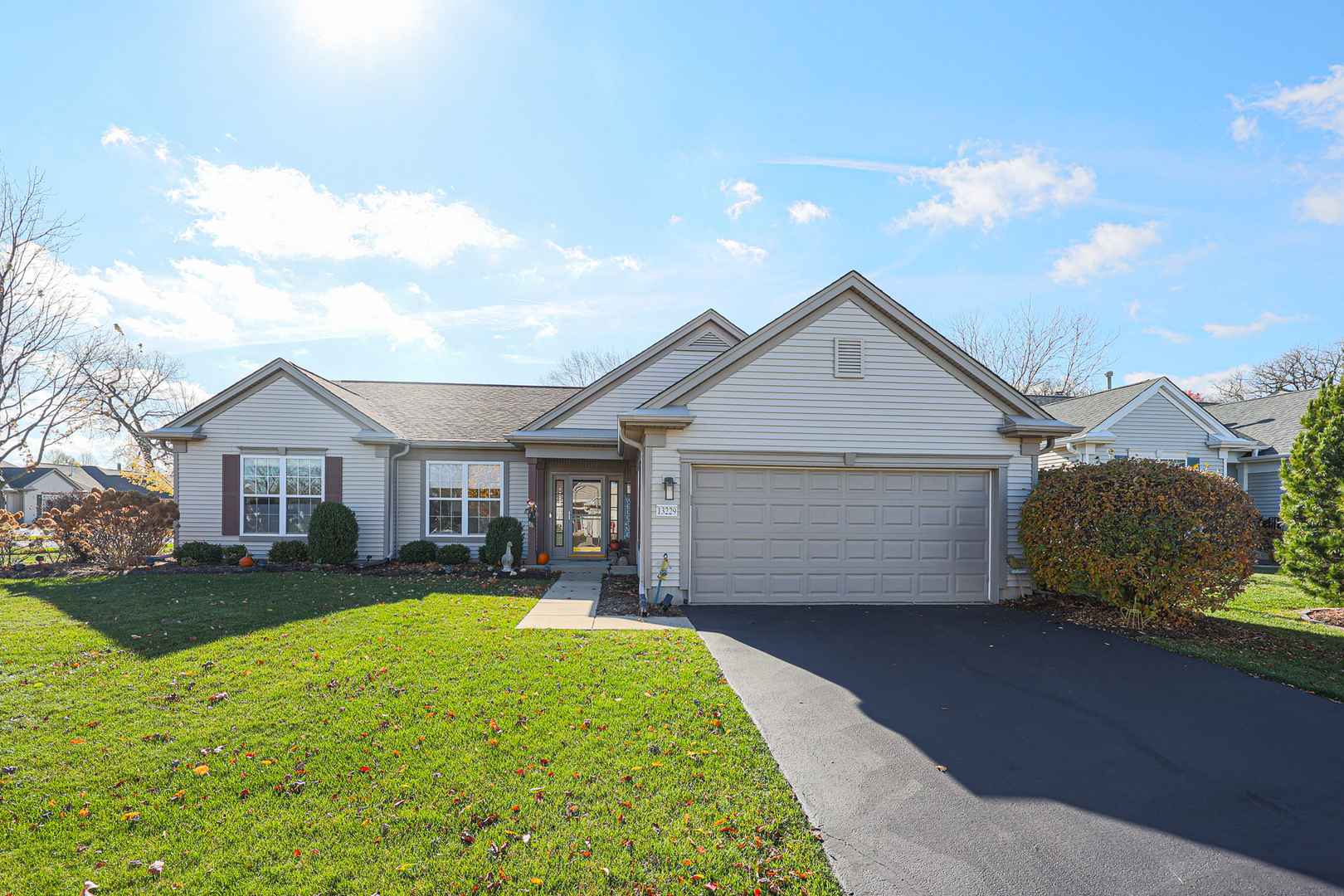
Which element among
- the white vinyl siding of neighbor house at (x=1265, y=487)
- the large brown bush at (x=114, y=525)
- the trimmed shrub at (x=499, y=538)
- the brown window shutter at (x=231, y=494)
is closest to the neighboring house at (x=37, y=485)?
the large brown bush at (x=114, y=525)

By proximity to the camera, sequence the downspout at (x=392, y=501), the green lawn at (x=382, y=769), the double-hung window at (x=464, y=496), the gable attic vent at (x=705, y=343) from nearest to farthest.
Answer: the green lawn at (x=382, y=769), the downspout at (x=392, y=501), the gable attic vent at (x=705, y=343), the double-hung window at (x=464, y=496)

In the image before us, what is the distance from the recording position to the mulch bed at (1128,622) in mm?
8000

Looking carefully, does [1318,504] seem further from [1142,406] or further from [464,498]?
[464,498]

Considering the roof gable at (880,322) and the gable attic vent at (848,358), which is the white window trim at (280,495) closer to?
the roof gable at (880,322)

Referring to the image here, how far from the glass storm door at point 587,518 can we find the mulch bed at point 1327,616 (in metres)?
13.2

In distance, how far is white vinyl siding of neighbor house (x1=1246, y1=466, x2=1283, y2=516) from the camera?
17094mm

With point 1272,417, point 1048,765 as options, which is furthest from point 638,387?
point 1272,417

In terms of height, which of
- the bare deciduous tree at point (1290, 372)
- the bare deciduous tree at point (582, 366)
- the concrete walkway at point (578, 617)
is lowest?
the concrete walkway at point (578, 617)

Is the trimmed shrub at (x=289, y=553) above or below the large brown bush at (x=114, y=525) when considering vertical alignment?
below

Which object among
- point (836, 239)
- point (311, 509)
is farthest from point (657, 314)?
point (311, 509)

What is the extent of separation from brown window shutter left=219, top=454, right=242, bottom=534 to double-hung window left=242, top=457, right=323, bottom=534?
11cm

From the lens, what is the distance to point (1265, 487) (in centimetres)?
1762

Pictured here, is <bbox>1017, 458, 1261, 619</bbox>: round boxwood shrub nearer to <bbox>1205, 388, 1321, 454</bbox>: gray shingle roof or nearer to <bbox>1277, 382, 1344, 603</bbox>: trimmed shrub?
Result: <bbox>1277, 382, 1344, 603</bbox>: trimmed shrub

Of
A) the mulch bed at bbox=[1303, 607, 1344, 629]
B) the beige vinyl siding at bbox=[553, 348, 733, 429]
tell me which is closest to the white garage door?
the mulch bed at bbox=[1303, 607, 1344, 629]
